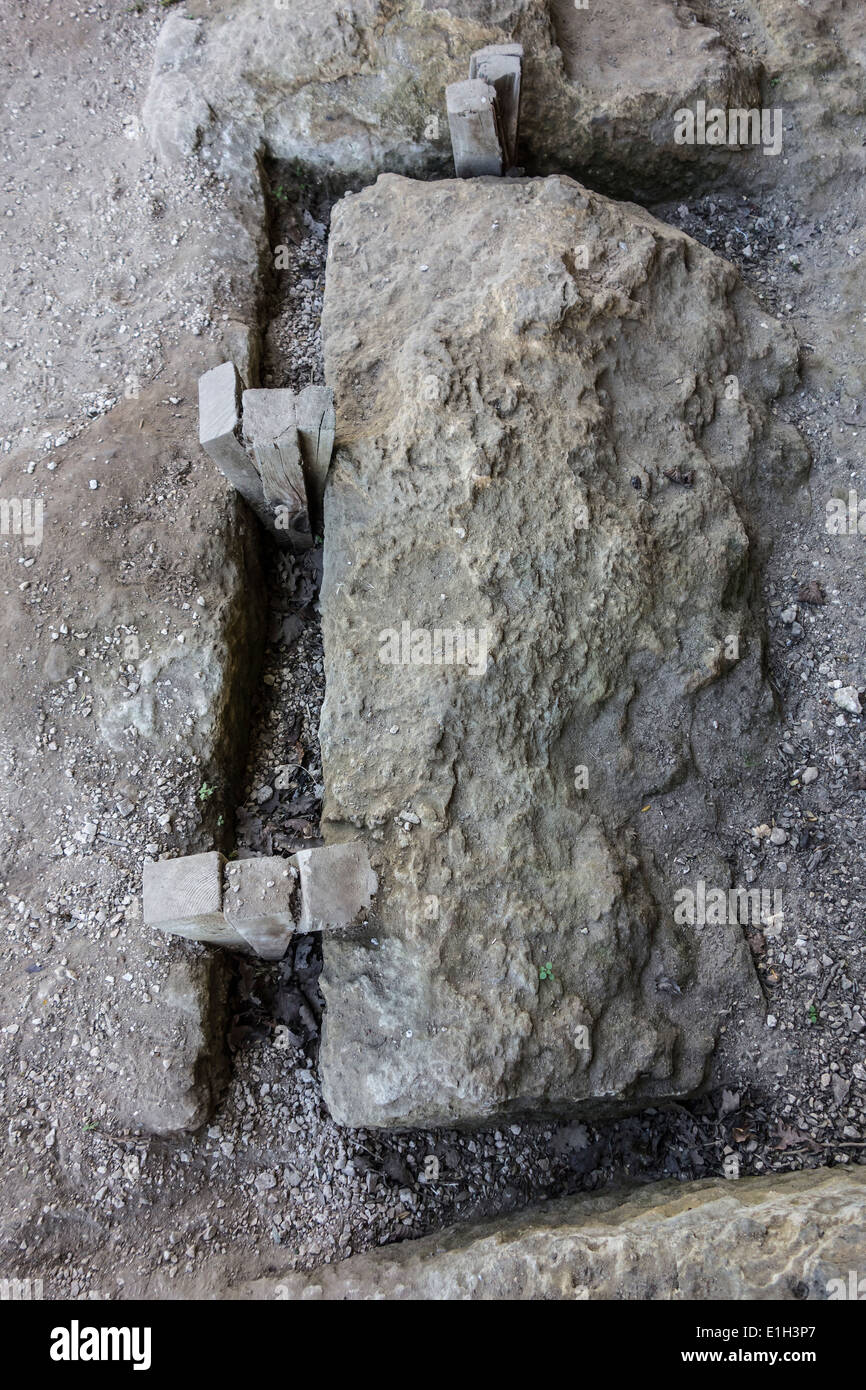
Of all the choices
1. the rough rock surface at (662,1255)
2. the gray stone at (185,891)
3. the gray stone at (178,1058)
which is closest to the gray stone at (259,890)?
the gray stone at (185,891)

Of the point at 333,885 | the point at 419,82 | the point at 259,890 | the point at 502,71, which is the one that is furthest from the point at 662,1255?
the point at 419,82

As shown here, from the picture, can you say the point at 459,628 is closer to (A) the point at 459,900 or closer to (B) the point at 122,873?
(A) the point at 459,900

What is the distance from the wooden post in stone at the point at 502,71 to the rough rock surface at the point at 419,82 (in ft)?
1.28

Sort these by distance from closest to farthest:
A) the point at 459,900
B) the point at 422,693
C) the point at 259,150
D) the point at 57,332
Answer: the point at 459,900, the point at 422,693, the point at 57,332, the point at 259,150

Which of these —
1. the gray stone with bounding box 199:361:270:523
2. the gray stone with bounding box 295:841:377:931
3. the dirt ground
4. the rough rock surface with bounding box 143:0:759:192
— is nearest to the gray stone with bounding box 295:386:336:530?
the gray stone with bounding box 199:361:270:523

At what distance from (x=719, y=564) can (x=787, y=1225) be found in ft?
8.89

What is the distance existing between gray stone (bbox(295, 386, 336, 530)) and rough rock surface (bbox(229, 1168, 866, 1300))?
327 cm

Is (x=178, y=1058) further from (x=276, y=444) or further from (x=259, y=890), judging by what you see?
Answer: (x=276, y=444)

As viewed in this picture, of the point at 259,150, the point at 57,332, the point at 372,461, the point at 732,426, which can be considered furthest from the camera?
the point at 259,150

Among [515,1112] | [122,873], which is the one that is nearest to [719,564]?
[515,1112]

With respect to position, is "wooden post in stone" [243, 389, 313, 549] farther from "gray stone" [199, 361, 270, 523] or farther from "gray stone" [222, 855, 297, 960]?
"gray stone" [222, 855, 297, 960]

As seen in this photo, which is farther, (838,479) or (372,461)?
(838,479)

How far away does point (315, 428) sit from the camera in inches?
153

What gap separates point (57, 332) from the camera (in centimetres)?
517
